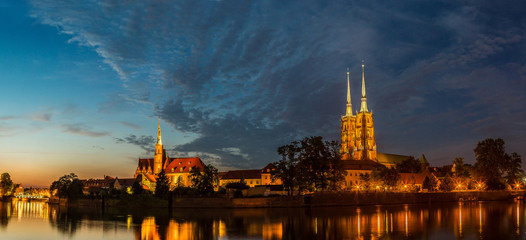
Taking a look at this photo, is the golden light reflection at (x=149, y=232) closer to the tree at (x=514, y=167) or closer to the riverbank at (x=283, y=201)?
the riverbank at (x=283, y=201)

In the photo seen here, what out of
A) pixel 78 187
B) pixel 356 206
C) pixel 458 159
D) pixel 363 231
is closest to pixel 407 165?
pixel 458 159

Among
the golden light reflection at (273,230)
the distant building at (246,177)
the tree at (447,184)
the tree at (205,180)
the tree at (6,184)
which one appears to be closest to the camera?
the golden light reflection at (273,230)

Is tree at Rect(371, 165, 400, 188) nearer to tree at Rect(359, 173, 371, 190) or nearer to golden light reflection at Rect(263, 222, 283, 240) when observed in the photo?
tree at Rect(359, 173, 371, 190)

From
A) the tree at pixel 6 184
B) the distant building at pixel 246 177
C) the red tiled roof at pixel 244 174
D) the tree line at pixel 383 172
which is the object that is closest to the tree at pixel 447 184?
the tree line at pixel 383 172

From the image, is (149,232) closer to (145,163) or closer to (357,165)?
(357,165)

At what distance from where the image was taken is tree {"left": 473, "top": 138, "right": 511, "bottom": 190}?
11450 cm

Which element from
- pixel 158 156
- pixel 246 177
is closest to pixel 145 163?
pixel 158 156

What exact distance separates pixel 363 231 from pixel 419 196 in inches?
2424

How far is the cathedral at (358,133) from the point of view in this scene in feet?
593

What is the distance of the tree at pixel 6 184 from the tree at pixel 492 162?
509ft

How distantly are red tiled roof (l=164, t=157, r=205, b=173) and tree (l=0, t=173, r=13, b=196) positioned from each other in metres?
71.8

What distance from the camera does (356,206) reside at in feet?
275

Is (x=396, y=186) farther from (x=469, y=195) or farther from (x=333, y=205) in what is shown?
(x=333, y=205)

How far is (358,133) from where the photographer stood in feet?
607
